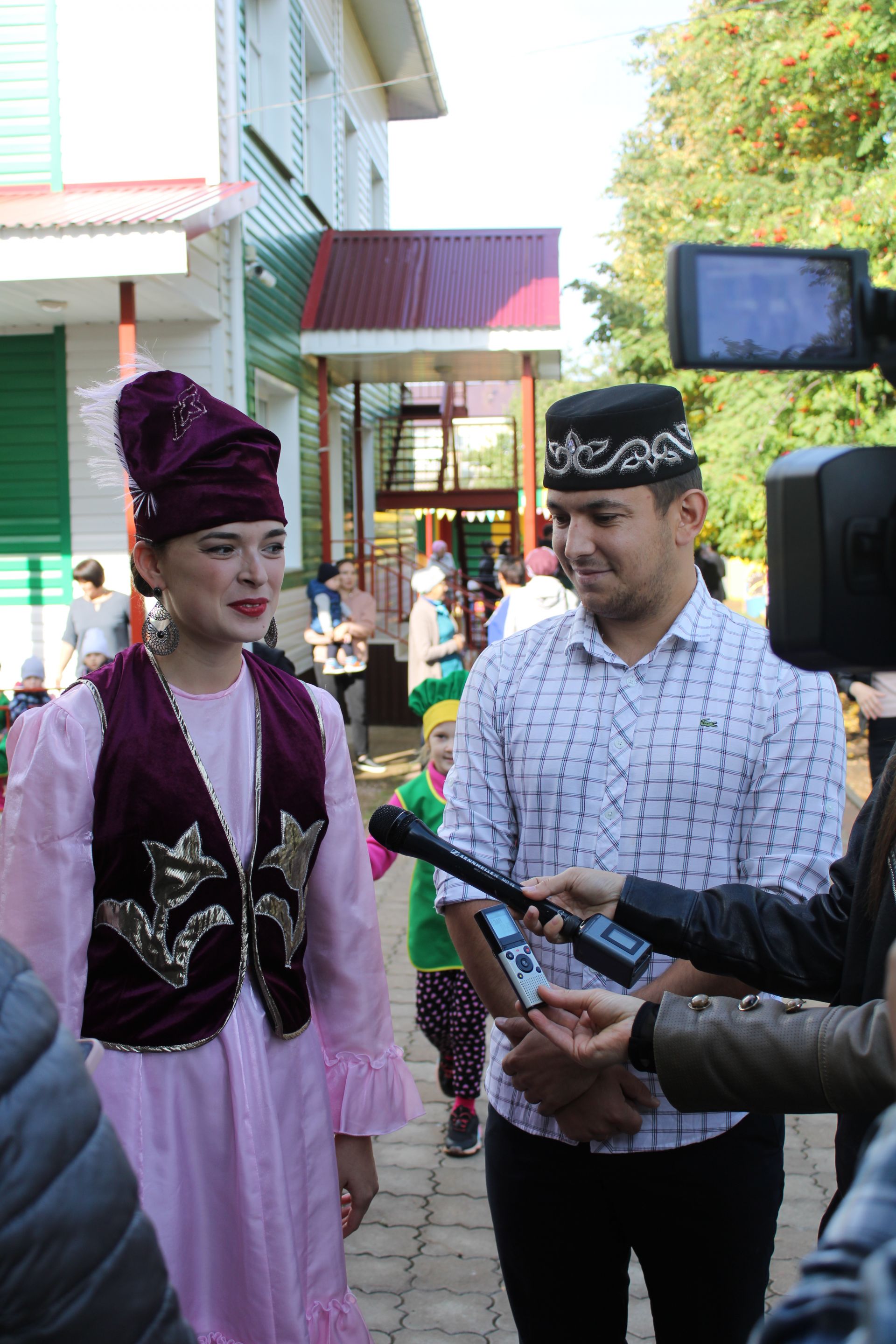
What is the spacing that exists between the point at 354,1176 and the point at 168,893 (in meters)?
0.72

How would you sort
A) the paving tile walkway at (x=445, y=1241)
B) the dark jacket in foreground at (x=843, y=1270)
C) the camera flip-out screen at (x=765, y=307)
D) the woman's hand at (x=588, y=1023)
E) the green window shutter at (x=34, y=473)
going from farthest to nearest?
the green window shutter at (x=34, y=473) → the paving tile walkway at (x=445, y=1241) → the woman's hand at (x=588, y=1023) → the camera flip-out screen at (x=765, y=307) → the dark jacket in foreground at (x=843, y=1270)

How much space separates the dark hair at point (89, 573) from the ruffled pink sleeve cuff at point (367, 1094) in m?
6.38

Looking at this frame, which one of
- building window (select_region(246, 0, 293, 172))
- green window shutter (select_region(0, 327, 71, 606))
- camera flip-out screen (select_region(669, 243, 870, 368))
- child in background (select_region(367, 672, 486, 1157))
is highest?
building window (select_region(246, 0, 293, 172))

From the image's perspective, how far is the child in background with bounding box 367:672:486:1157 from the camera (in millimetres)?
3879

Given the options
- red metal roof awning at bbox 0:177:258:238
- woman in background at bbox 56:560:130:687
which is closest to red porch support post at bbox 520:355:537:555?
red metal roof awning at bbox 0:177:258:238

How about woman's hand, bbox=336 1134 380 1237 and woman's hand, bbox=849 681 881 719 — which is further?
woman's hand, bbox=849 681 881 719

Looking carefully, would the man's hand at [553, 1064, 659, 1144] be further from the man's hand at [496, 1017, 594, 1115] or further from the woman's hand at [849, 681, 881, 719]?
the woman's hand at [849, 681, 881, 719]

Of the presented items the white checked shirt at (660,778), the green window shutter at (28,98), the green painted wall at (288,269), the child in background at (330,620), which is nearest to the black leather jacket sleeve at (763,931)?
the white checked shirt at (660,778)

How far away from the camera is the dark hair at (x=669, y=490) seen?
80.7 inches

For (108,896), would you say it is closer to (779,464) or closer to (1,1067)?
(1,1067)

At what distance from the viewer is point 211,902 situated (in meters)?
1.92

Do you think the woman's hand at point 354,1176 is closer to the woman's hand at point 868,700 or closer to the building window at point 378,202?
the woman's hand at point 868,700

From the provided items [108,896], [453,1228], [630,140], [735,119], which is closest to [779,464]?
[108,896]

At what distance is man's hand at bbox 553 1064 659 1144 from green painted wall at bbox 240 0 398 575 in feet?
29.8
